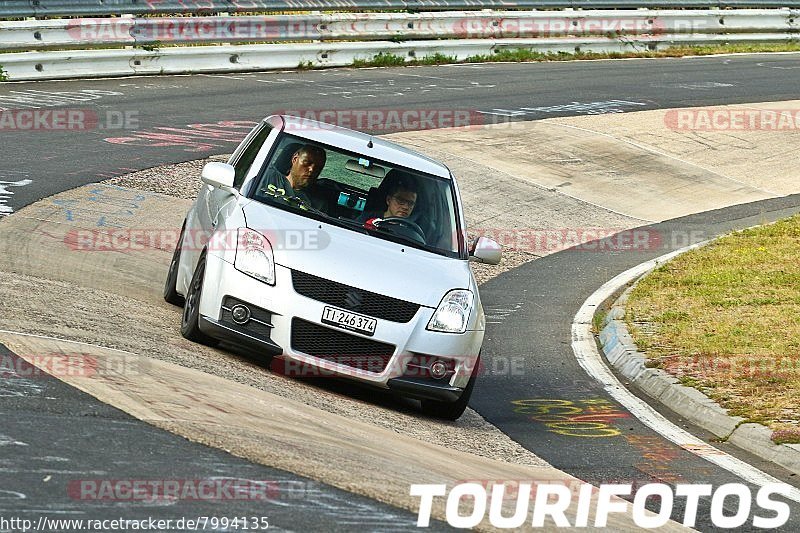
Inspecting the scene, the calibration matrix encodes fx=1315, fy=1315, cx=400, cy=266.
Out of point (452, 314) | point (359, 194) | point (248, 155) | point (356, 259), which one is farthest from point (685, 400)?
point (248, 155)

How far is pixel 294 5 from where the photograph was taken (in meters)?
25.6

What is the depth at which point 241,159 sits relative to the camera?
989 centimetres

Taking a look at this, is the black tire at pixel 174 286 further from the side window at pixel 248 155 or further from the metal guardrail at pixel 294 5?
the metal guardrail at pixel 294 5

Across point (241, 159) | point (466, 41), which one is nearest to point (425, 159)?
point (241, 159)

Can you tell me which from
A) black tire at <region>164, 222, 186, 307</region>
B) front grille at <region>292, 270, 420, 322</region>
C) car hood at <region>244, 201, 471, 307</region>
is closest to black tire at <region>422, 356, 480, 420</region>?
car hood at <region>244, 201, 471, 307</region>

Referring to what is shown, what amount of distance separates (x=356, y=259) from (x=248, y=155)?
175cm

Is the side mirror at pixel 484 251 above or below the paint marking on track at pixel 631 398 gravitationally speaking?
above

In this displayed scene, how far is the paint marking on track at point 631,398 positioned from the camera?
838 centimetres

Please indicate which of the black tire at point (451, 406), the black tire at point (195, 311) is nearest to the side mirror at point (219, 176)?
the black tire at point (195, 311)

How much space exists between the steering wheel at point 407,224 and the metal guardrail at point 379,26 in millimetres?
13072

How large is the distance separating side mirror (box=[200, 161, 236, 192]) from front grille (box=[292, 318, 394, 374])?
1430 mm

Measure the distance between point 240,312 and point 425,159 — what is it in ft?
7.80

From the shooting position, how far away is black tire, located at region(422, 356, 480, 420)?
8773 millimetres

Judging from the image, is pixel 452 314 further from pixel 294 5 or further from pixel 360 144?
pixel 294 5
